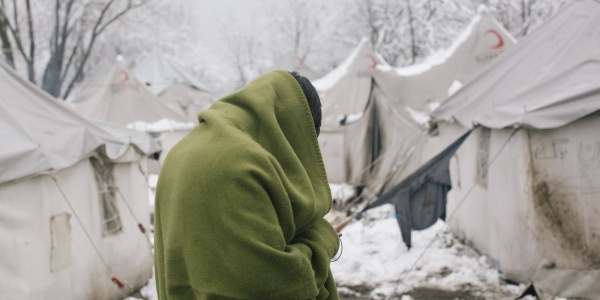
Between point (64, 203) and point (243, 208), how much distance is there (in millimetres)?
4612

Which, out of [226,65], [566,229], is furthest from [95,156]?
[226,65]

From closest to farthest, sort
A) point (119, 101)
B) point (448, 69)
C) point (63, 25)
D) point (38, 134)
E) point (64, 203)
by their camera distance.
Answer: point (38, 134), point (64, 203), point (448, 69), point (119, 101), point (63, 25)

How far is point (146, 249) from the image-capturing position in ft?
23.0

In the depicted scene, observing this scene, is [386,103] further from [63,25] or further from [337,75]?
[63,25]

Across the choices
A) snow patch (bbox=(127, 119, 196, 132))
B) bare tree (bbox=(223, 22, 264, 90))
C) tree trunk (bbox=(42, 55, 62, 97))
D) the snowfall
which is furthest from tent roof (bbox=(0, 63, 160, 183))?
bare tree (bbox=(223, 22, 264, 90))

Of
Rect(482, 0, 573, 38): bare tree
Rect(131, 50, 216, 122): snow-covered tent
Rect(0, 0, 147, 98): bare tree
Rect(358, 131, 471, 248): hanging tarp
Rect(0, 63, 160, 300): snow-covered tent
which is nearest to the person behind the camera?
Rect(0, 63, 160, 300): snow-covered tent

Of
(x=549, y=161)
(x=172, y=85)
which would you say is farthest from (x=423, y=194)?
(x=172, y=85)

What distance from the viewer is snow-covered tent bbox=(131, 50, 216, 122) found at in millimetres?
21719

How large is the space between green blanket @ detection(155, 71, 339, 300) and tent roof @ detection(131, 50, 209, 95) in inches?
831

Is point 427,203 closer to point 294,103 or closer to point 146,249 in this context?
point 146,249

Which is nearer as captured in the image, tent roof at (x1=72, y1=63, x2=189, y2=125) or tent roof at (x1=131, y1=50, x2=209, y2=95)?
tent roof at (x1=72, y1=63, x2=189, y2=125)

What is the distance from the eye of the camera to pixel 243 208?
51.8 inches

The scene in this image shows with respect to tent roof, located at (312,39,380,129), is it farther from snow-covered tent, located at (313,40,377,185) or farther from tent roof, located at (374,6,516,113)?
tent roof, located at (374,6,516,113)

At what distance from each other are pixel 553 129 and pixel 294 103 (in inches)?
177
